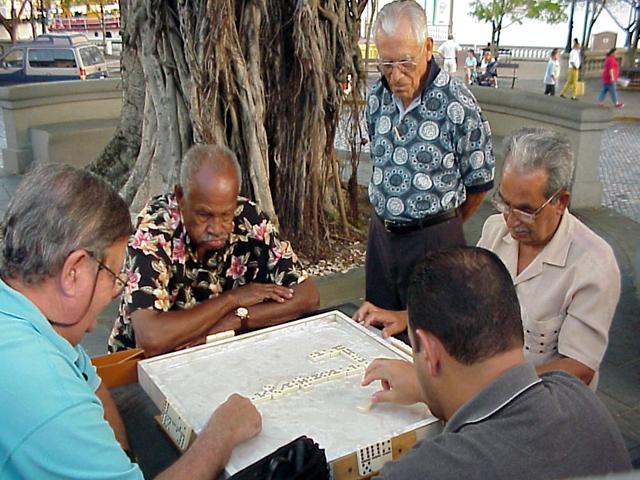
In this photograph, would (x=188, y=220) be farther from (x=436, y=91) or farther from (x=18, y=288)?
(x=436, y=91)

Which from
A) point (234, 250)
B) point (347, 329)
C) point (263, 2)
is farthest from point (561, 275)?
point (263, 2)

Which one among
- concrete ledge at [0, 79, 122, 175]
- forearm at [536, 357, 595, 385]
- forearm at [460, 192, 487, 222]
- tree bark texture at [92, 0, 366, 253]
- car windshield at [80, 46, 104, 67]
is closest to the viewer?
forearm at [536, 357, 595, 385]

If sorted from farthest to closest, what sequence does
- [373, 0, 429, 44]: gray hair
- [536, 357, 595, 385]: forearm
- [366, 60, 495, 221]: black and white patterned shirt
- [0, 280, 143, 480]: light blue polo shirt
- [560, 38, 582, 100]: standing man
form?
[560, 38, 582, 100]: standing man < [366, 60, 495, 221]: black and white patterned shirt < [373, 0, 429, 44]: gray hair < [536, 357, 595, 385]: forearm < [0, 280, 143, 480]: light blue polo shirt

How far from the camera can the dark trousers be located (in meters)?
2.82

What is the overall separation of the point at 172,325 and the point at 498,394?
1.22 m

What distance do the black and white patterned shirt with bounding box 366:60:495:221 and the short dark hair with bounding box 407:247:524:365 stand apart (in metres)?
1.57

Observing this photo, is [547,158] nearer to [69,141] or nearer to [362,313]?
[362,313]

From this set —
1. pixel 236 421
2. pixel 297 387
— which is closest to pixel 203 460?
pixel 236 421

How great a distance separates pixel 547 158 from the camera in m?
1.84

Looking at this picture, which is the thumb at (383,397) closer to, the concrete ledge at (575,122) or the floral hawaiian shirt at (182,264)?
the floral hawaiian shirt at (182,264)

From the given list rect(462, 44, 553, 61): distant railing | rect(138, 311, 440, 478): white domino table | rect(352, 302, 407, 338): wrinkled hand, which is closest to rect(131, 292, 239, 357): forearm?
rect(138, 311, 440, 478): white domino table

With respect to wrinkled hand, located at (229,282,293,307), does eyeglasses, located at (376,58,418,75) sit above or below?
above

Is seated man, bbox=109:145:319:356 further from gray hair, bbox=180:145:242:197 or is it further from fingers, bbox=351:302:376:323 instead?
fingers, bbox=351:302:376:323

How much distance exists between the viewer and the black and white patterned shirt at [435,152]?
2.77m
